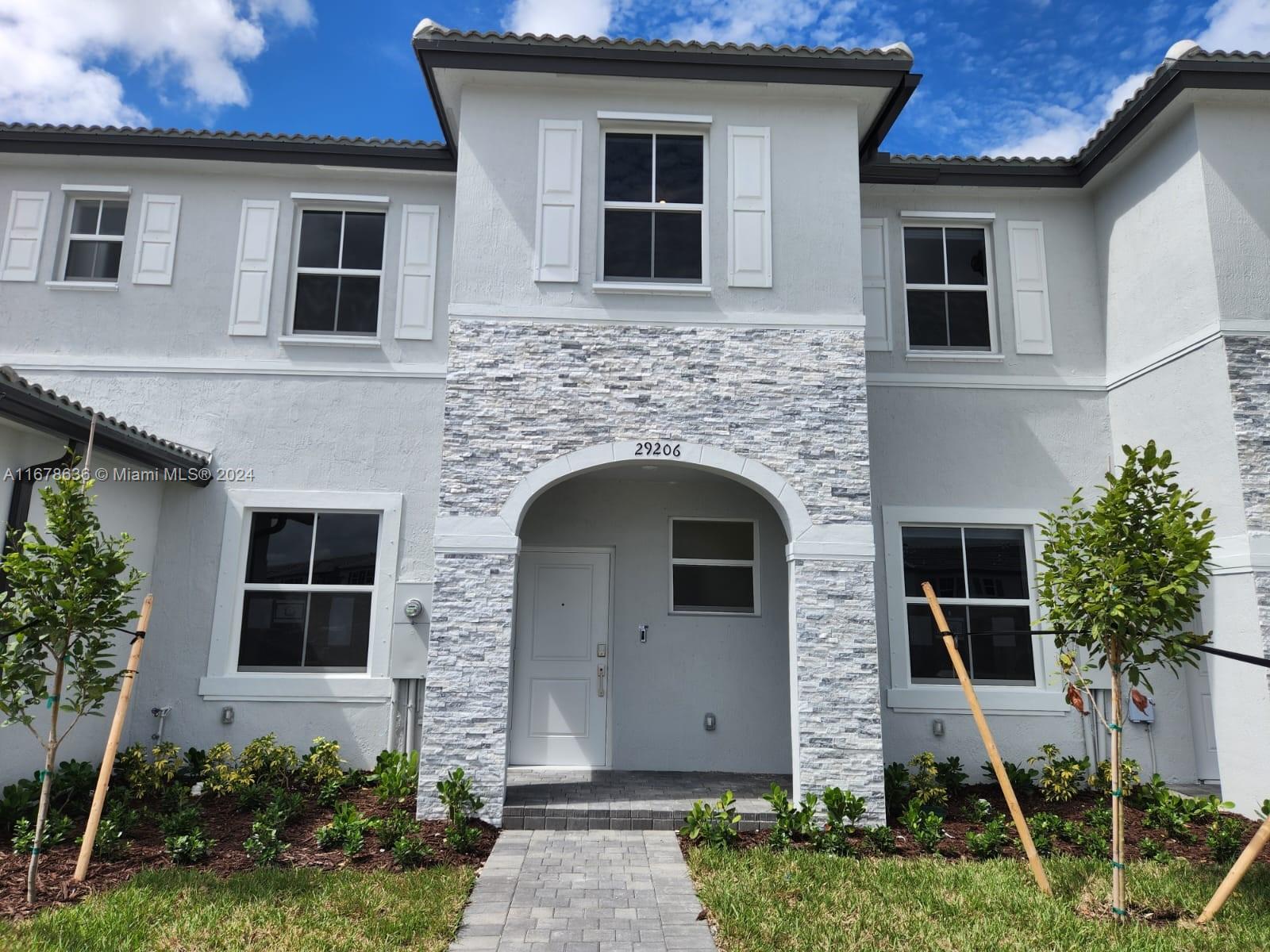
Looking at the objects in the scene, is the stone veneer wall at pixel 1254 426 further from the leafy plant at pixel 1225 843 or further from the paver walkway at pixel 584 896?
the paver walkway at pixel 584 896

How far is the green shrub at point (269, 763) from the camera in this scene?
836cm

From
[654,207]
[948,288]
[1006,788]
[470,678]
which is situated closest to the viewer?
[1006,788]

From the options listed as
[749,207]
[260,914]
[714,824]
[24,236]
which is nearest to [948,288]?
[749,207]

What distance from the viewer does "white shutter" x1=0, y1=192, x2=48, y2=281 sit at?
9.84 m

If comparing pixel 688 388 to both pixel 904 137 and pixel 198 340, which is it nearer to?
pixel 904 137

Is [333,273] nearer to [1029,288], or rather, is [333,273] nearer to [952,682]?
[1029,288]

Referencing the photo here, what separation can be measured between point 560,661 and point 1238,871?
251 inches

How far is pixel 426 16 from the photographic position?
841cm

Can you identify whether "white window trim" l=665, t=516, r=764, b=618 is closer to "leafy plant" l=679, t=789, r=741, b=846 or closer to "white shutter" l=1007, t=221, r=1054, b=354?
Result: "leafy plant" l=679, t=789, r=741, b=846

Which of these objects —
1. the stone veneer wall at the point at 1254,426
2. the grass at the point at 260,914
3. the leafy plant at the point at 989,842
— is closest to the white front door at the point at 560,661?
the grass at the point at 260,914

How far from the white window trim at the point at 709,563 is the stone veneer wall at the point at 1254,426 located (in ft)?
15.5

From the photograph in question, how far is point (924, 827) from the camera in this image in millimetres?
7227

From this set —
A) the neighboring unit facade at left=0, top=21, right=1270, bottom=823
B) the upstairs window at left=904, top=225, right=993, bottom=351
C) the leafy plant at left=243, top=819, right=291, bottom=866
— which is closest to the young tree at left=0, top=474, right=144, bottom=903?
the leafy plant at left=243, top=819, right=291, bottom=866

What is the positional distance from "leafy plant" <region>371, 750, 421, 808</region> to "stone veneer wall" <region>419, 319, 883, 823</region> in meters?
0.60
